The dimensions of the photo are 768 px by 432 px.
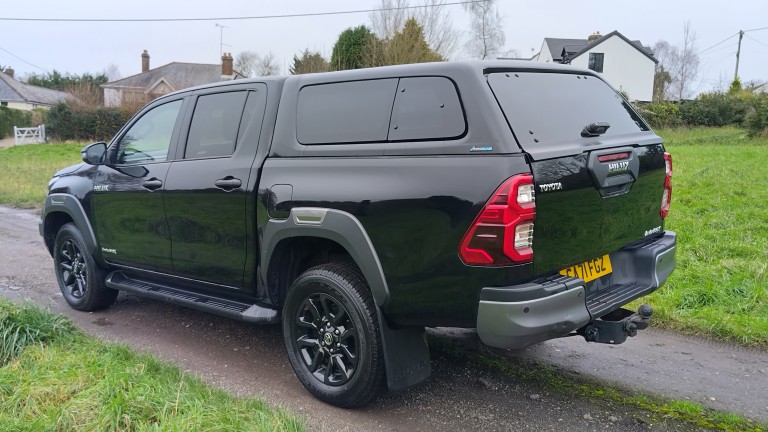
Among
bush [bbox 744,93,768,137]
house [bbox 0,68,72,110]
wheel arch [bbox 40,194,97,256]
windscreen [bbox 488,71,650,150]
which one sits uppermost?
house [bbox 0,68,72,110]

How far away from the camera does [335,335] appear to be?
→ 3.72 m

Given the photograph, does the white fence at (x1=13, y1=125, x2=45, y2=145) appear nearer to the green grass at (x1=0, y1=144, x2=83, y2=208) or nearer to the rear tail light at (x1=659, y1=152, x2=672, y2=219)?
the green grass at (x1=0, y1=144, x2=83, y2=208)

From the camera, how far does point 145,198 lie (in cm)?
484

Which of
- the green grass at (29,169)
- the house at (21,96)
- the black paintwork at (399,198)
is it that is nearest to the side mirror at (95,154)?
the black paintwork at (399,198)

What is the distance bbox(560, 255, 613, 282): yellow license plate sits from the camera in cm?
336

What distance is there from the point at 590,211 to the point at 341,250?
1475mm

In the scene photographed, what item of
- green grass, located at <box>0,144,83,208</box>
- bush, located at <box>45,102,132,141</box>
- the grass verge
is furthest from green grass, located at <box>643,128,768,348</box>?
bush, located at <box>45,102,132,141</box>

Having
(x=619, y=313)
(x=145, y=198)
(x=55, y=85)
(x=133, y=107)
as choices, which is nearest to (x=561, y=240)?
(x=619, y=313)

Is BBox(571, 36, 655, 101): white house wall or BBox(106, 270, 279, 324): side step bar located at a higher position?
BBox(571, 36, 655, 101): white house wall

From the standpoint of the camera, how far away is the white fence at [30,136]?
3266 cm

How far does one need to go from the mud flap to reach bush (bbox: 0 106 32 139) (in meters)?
44.1

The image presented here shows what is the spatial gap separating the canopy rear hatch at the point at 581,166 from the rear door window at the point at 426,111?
24 cm

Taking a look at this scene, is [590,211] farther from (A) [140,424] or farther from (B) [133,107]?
(B) [133,107]

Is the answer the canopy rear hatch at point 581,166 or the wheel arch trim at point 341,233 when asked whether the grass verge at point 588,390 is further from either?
the wheel arch trim at point 341,233
